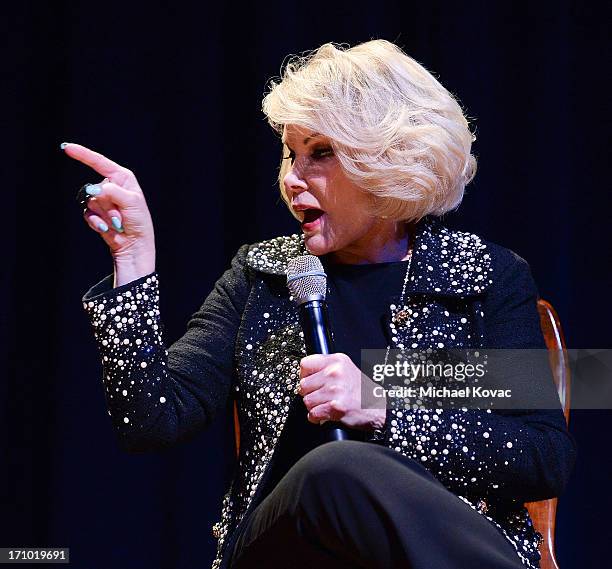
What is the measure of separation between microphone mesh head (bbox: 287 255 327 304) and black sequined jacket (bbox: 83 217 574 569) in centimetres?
17

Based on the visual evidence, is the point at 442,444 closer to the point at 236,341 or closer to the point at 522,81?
the point at 236,341

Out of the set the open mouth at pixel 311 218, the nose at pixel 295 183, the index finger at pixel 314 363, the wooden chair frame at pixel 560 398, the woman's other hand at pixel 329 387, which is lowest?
the wooden chair frame at pixel 560 398

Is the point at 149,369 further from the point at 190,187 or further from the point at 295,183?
the point at 190,187

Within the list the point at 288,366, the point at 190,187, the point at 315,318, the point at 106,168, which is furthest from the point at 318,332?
the point at 190,187

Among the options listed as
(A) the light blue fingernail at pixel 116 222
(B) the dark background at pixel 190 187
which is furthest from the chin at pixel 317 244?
(B) the dark background at pixel 190 187

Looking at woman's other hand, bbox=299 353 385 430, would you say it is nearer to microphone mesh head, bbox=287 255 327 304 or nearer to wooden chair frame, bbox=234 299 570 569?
microphone mesh head, bbox=287 255 327 304

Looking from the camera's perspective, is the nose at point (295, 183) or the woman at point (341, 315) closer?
the woman at point (341, 315)

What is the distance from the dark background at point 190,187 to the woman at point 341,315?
0.47 metres

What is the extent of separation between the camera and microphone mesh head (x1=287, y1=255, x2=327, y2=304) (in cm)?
119

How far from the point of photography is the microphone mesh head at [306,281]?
46.7 inches

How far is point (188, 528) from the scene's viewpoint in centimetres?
192

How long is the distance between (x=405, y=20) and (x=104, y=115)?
68 centimetres

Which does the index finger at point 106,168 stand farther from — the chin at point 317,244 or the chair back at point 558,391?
the chair back at point 558,391

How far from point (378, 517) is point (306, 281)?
13.7 inches
